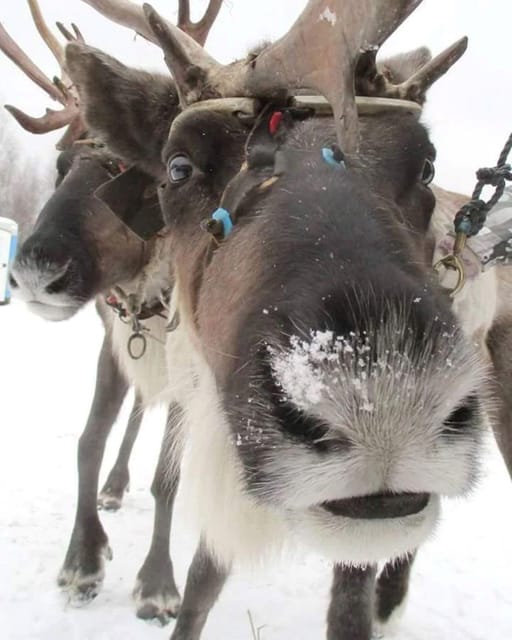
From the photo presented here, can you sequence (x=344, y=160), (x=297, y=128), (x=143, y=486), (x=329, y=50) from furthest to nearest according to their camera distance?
(x=143, y=486) → (x=297, y=128) → (x=344, y=160) → (x=329, y=50)

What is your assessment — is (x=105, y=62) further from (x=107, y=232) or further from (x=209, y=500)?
(x=209, y=500)

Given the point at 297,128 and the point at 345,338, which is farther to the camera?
the point at 297,128

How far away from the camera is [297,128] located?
8.63ft

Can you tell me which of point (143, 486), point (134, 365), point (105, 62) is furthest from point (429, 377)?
point (143, 486)

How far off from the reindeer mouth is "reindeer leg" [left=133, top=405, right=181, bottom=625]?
2.44 metres

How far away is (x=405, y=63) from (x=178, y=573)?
156 inches

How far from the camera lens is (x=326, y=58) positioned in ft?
7.33

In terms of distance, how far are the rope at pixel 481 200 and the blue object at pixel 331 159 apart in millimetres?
932

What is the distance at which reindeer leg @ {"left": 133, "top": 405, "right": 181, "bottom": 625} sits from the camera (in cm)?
450

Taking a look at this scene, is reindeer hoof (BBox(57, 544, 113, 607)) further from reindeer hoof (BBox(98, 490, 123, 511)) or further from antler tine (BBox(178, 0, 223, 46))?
antler tine (BBox(178, 0, 223, 46))

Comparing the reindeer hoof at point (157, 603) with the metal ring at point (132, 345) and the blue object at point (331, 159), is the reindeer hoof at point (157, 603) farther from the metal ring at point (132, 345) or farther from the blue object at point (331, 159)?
the blue object at point (331, 159)

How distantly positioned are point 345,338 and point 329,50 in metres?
1.06

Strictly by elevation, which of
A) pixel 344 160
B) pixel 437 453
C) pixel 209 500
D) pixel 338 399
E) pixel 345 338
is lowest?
pixel 209 500

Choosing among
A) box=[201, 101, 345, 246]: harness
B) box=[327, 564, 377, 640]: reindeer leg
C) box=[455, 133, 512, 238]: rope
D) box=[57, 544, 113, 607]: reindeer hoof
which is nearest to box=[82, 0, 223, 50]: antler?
box=[201, 101, 345, 246]: harness
